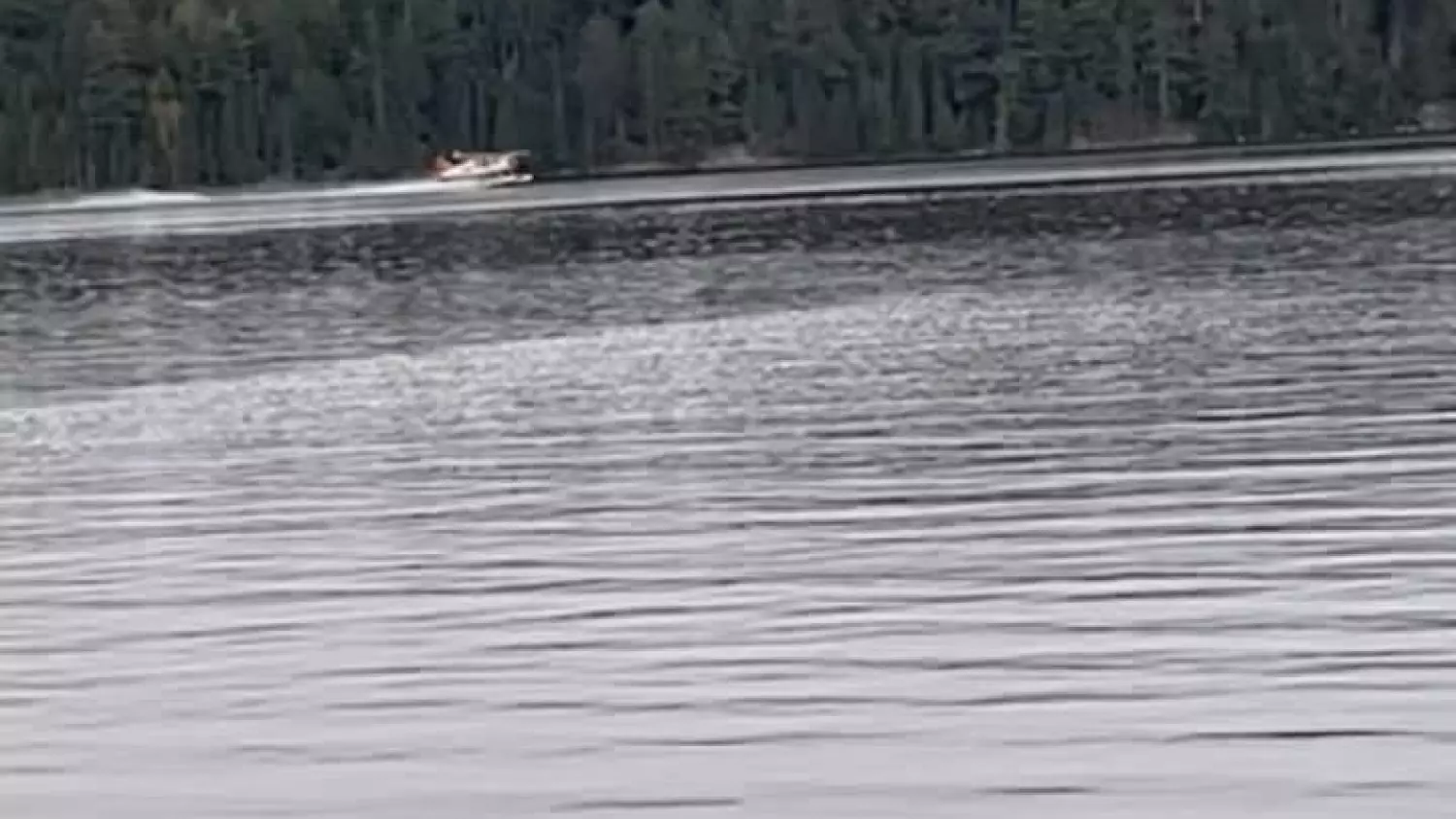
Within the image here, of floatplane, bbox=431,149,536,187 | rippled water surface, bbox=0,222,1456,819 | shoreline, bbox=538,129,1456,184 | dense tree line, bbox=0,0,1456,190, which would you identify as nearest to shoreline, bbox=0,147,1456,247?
floatplane, bbox=431,149,536,187

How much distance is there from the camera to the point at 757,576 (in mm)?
26422

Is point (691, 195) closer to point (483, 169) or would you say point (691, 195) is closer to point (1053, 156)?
point (483, 169)

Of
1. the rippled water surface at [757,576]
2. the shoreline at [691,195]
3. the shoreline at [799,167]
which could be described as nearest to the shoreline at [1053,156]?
the shoreline at [799,167]

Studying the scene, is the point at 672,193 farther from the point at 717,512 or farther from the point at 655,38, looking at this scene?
the point at 717,512

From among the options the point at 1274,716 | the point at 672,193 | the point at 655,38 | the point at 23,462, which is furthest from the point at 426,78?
the point at 1274,716

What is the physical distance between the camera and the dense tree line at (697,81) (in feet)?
569

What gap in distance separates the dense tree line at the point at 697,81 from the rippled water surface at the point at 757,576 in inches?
4815

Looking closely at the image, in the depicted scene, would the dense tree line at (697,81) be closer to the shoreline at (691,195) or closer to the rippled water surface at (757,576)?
the shoreline at (691,195)

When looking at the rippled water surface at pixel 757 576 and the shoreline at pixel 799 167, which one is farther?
the shoreline at pixel 799 167

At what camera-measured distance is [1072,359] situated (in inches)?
1809

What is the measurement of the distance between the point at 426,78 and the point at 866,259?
105890mm

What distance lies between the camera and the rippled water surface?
764 inches

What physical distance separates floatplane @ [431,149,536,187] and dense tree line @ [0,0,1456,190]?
5556 mm

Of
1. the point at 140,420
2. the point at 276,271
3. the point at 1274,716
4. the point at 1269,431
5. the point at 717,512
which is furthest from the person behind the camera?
the point at 276,271
